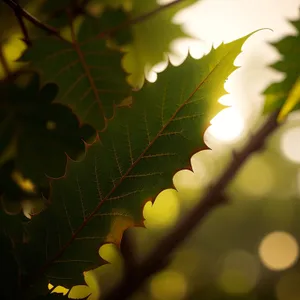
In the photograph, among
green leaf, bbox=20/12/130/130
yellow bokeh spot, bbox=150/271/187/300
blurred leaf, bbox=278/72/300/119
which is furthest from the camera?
yellow bokeh spot, bbox=150/271/187/300

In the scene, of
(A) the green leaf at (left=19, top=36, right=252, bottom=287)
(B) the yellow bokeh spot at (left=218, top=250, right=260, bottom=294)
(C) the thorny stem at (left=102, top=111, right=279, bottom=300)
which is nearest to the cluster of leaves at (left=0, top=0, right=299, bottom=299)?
(A) the green leaf at (left=19, top=36, right=252, bottom=287)

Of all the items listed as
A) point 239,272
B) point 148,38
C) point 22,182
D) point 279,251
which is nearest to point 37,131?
point 22,182

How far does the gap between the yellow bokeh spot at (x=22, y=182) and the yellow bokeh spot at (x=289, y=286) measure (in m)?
7.11

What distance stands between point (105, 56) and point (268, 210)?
8.72m

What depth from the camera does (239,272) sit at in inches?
303

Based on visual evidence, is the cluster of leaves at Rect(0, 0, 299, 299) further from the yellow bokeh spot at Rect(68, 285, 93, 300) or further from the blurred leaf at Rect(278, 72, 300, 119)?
the yellow bokeh spot at Rect(68, 285, 93, 300)

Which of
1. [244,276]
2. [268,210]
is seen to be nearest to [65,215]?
[244,276]

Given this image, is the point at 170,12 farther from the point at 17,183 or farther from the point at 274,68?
the point at 17,183

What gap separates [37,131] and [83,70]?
149 mm

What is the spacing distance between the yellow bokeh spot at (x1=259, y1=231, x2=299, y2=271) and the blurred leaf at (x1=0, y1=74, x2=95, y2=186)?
7.69 m

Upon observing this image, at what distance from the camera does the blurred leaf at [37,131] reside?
79 cm

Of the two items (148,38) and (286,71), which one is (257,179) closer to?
(148,38)

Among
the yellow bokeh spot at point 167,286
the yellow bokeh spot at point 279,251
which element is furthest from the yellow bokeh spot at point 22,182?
the yellow bokeh spot at point 279,251

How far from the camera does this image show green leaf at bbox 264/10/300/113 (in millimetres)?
725
